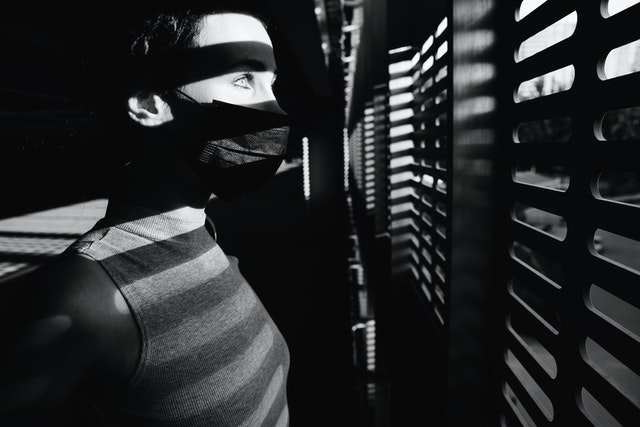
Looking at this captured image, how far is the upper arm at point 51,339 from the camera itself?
68cm

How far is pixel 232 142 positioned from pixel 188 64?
22 cm

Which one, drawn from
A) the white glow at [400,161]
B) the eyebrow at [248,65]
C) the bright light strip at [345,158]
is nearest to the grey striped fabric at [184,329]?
the eyebrow at [248,65]

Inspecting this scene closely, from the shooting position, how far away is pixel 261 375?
1.00m

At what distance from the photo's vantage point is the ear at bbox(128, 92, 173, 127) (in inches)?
38.1

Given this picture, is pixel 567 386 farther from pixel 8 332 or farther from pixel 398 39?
pixel 398 39

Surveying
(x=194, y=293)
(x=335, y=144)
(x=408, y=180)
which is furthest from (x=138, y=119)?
(x=335, y=144)

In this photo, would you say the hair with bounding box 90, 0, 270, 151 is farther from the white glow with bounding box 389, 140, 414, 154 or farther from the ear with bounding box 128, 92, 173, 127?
the white glow with bounding box 389, 140, 414, 154

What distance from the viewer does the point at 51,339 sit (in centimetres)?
69

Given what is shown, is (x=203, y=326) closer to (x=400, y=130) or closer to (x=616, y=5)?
(x=616, y=5)

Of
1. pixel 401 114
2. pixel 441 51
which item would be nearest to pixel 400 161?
pixel 401 114

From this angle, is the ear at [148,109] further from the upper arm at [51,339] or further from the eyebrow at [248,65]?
the upper arm at [51,339]

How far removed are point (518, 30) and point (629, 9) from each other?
359 millimetres

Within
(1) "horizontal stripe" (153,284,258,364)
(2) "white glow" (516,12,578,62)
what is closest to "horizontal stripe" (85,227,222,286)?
(1) "horizontal stripe" (153,284,258,364)

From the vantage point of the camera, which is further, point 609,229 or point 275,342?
point 275,342
